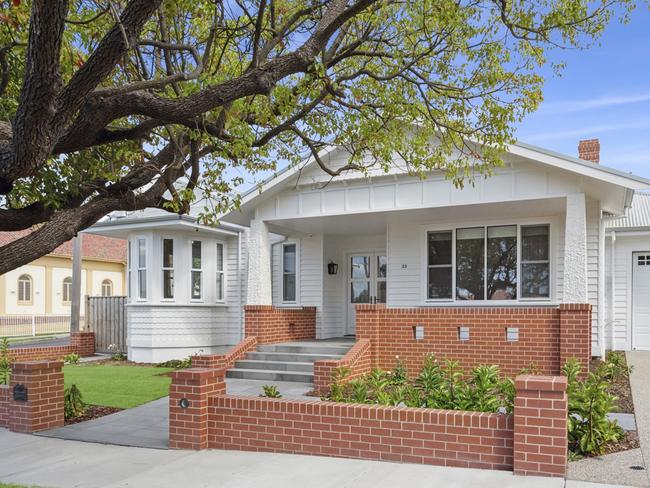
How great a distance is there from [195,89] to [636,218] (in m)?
13.7

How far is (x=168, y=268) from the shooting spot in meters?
17.0

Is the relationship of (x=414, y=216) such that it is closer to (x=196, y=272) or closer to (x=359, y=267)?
(x=359, y=267)

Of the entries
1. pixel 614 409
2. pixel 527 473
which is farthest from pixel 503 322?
pixel 527 473

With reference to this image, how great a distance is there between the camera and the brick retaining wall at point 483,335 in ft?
36.1

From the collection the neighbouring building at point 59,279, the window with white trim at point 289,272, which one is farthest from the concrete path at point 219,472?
the neighbouring building at point 59,279

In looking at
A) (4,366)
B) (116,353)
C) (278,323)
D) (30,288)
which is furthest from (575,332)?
(30,288)

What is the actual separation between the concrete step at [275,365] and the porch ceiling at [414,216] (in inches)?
132

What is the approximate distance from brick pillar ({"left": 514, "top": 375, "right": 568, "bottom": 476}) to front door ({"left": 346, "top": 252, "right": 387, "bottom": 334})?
1004 centimetres

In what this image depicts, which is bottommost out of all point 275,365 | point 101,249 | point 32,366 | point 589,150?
point 275,365

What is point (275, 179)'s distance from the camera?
13648 millimetres

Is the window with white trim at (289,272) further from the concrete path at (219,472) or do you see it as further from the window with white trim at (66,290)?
the window with white trim at (66,290)

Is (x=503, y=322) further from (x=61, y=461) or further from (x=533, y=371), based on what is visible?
(x=61, y=461)

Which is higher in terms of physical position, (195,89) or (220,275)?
(195,89)

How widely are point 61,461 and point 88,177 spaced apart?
3651 millimetres
